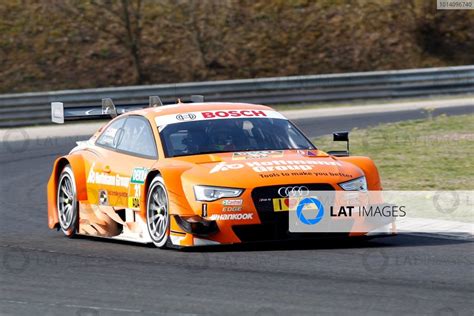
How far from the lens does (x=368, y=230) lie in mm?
9859

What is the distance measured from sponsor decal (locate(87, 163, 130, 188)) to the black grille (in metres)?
1.59

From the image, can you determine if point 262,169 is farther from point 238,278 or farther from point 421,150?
point 421,150

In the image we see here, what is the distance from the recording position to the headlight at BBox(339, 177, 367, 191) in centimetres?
980

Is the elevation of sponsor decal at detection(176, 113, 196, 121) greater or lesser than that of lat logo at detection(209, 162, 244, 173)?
greater

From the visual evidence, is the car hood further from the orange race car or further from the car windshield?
the car windshield

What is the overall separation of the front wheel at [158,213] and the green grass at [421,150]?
15.8 ft

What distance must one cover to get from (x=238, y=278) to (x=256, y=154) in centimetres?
236

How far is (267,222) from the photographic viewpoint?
954 cm

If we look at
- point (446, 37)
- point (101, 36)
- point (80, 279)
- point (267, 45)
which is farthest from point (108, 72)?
point (80, 279)

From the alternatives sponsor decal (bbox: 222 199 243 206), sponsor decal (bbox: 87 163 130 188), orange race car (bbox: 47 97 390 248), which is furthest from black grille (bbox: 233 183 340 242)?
sponsor decal (bbox: 87 163 130 188)

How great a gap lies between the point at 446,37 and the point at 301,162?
919 inches

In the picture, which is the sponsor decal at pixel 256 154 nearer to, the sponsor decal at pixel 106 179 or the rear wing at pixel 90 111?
the sponsor decal at pixel 106 179

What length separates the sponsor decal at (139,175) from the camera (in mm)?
10309

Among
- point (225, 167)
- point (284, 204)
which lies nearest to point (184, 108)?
point (225, 167)
